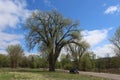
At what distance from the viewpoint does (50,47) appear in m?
59.8

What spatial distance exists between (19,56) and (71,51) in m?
64.0

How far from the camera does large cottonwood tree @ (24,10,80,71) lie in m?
60.1

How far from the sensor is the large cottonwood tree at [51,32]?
6009 cm

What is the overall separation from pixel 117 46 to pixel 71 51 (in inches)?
628

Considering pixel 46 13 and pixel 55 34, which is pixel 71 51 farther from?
pixel 46 13

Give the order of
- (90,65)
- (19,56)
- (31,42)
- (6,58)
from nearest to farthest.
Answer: (31,42), (90,65), (19,56), (6,58)

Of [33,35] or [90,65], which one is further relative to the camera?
[90,65]

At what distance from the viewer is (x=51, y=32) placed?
6209 cm

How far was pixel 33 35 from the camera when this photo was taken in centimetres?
6028

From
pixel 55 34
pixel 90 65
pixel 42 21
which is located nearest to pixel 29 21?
pixel 42 21

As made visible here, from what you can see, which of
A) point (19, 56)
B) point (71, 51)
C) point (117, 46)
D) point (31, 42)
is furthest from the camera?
point (19, 56)

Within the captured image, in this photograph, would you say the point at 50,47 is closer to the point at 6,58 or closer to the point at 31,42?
the point at 31,42

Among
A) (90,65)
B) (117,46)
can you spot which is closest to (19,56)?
(90,65)

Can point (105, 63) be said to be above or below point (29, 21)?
below
